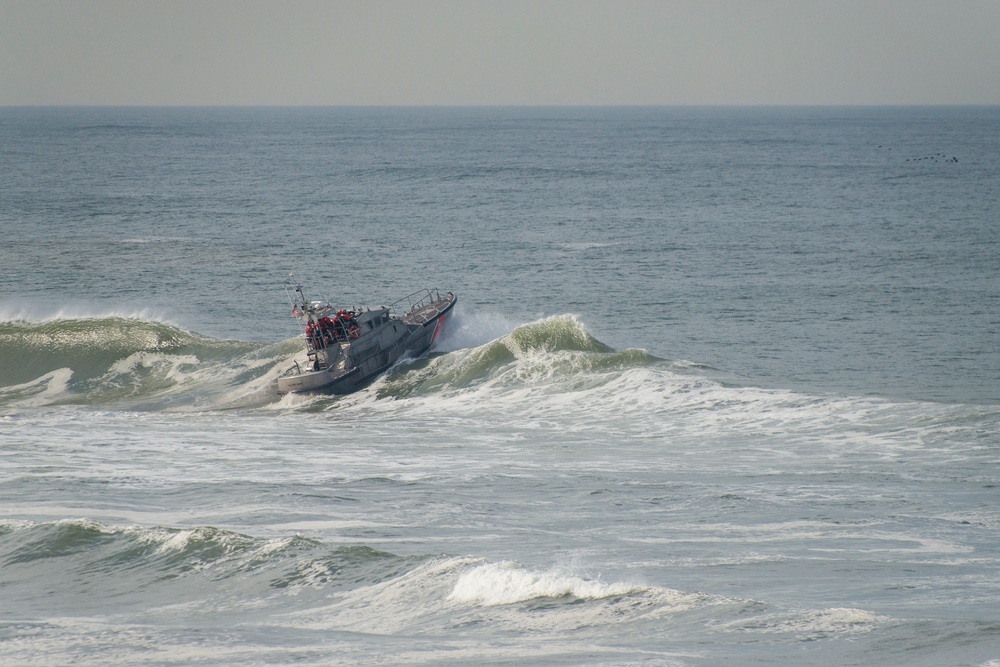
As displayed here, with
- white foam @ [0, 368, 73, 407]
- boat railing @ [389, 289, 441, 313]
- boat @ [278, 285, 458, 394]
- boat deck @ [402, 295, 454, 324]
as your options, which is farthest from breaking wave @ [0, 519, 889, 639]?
boat deck @ [402, 295, 454, 324]

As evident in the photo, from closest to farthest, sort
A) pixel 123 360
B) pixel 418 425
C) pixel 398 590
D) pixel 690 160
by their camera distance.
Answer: pixel 398 590 → pixel 418 425 → pixel 123 360 → pixel 690 160

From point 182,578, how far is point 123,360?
2437 centimetres

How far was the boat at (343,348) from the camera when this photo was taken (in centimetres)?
3322

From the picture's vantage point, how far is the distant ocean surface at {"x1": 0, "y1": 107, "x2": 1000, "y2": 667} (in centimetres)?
1432

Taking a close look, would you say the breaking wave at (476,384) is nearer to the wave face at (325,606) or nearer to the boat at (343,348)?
the boat at (343,348)

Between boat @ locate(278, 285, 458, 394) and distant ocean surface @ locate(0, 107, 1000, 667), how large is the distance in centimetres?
56

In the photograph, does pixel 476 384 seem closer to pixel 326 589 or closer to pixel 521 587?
pixel 326 589

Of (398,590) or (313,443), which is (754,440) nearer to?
(313,443)

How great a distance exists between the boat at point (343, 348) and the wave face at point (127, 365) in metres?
1.58

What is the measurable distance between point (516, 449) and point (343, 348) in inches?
394

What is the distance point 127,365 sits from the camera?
38.8 meters

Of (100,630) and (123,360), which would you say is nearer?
(100,630)

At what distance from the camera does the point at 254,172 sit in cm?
11544

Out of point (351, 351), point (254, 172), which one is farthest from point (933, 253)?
point (254, 172)
